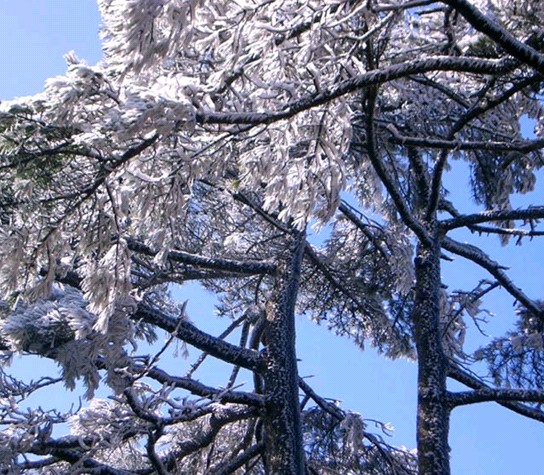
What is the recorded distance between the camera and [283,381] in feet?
26.2

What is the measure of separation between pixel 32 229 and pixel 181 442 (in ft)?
15.0

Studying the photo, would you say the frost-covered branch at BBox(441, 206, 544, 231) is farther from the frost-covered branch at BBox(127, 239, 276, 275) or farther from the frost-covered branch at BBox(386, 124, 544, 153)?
the frost-covered branch at BBox(127, 239, 276, 275)

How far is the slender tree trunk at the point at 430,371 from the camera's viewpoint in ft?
23.6

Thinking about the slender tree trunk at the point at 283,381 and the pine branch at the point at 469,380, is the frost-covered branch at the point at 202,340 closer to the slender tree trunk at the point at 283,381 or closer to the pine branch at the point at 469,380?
the slender tree trunk at the point at 283,381

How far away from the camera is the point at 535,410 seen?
23.9ft

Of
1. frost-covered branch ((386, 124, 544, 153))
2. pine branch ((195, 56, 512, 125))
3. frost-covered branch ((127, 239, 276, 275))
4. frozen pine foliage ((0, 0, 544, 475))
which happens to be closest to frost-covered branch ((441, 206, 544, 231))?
frozen pine foliage ((0, 0, 544, 475))

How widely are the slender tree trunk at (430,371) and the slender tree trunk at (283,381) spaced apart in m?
1.21

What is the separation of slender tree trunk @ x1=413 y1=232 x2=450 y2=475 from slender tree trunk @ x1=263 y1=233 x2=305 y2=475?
1211 millimetres

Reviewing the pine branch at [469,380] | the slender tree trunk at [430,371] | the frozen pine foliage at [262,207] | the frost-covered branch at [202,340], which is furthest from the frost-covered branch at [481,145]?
the frost-covered branch at [202,340]

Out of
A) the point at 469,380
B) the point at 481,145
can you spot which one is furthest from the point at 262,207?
the point at 469,380

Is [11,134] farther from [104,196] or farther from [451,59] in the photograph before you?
[451,59]

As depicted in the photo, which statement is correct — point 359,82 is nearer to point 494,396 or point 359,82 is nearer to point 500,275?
point 494,396

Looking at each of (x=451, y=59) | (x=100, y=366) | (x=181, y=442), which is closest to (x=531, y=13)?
(x=451, y=59)

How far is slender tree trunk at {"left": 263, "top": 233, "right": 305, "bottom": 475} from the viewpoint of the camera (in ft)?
25.0
